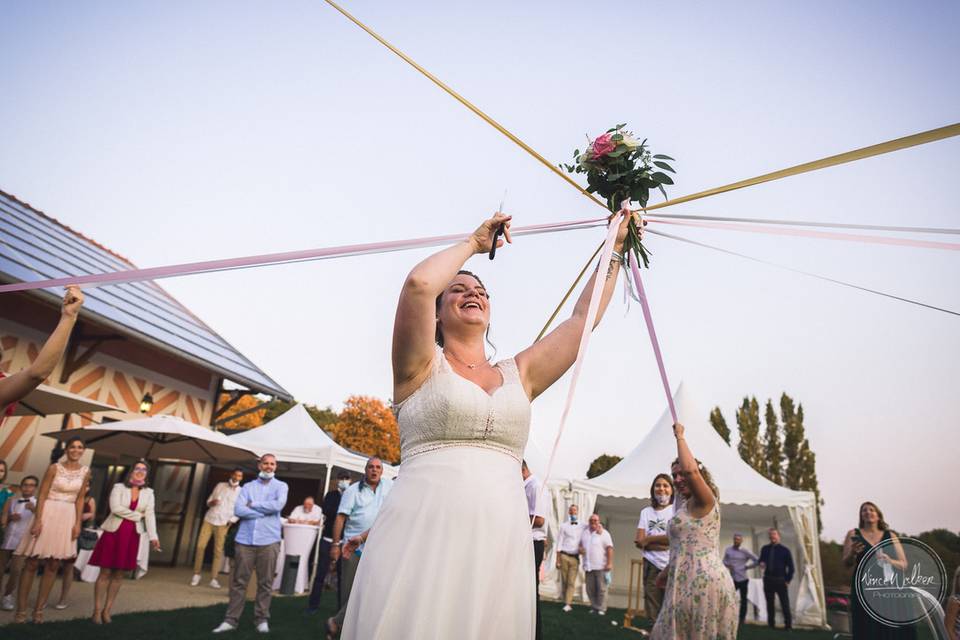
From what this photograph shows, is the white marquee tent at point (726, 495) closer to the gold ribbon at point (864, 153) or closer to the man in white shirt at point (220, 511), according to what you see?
the man in white shirt at point (220, 511)

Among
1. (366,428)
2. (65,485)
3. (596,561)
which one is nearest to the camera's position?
(65,485)

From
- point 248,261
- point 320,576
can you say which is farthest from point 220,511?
point 248,261

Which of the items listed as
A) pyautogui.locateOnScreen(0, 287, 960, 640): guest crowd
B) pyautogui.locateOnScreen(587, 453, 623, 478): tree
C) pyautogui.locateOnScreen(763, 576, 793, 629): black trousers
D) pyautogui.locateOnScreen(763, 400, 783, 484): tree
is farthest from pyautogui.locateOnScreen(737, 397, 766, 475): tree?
pyautogui.locateOnScreen(0, 287, 960, 640): guest crowd

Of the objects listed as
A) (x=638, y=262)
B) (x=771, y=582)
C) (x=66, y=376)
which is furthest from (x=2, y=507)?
(x=771, y=582)

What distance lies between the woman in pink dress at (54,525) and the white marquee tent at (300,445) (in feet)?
18.2

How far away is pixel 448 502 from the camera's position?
1897 millimetres

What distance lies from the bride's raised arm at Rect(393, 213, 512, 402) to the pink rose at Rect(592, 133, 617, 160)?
1.27m

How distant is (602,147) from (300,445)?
13.1m

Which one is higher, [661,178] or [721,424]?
[721,424]

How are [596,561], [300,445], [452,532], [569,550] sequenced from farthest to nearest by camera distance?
1. [569,550]
2. [300,445]
3. [596,561]
4. [452,532]

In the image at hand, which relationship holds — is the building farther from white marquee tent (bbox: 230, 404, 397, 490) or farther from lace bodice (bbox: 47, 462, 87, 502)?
lace bodice (bbox: 47, 462, 87, 502)

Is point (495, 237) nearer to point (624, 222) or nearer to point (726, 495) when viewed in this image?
point (624, 222)

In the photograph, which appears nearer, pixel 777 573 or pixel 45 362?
pixel 45 362

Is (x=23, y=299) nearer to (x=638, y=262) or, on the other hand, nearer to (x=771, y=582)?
(x=638, y=262)
